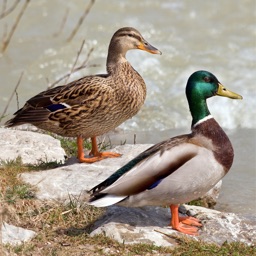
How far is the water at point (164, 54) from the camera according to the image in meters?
10.6

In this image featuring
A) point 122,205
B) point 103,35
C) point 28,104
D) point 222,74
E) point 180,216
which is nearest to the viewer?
point 122,205

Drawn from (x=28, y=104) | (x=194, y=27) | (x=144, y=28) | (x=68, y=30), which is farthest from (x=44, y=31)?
(x=28, y=104)

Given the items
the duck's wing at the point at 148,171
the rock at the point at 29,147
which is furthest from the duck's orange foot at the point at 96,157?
the duck's wing at the point at 148,171

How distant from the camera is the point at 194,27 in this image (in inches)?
558

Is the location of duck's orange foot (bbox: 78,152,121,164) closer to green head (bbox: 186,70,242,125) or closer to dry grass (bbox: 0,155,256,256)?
dry grass (bbox: 0,155,256,256)

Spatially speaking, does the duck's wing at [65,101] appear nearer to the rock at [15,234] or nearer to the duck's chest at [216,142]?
the duck's chest at [216,142]

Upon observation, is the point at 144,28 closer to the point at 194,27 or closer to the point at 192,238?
the point at 194,27

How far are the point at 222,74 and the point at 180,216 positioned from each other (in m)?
6.44

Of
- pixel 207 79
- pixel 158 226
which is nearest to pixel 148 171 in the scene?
pixel 158 226

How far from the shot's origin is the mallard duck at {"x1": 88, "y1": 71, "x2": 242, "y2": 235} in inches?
218

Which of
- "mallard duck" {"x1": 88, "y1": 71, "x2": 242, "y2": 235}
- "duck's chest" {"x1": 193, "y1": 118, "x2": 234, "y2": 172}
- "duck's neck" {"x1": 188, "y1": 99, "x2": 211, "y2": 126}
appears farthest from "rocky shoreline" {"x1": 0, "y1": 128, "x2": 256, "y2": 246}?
"duck's neck" {"x1": 188, "y1": 99, "x2": 211, "y2": 126}

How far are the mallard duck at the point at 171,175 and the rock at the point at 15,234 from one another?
0.49 metres

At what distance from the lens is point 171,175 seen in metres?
5.57

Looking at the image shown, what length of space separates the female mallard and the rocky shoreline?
206 millimetres
